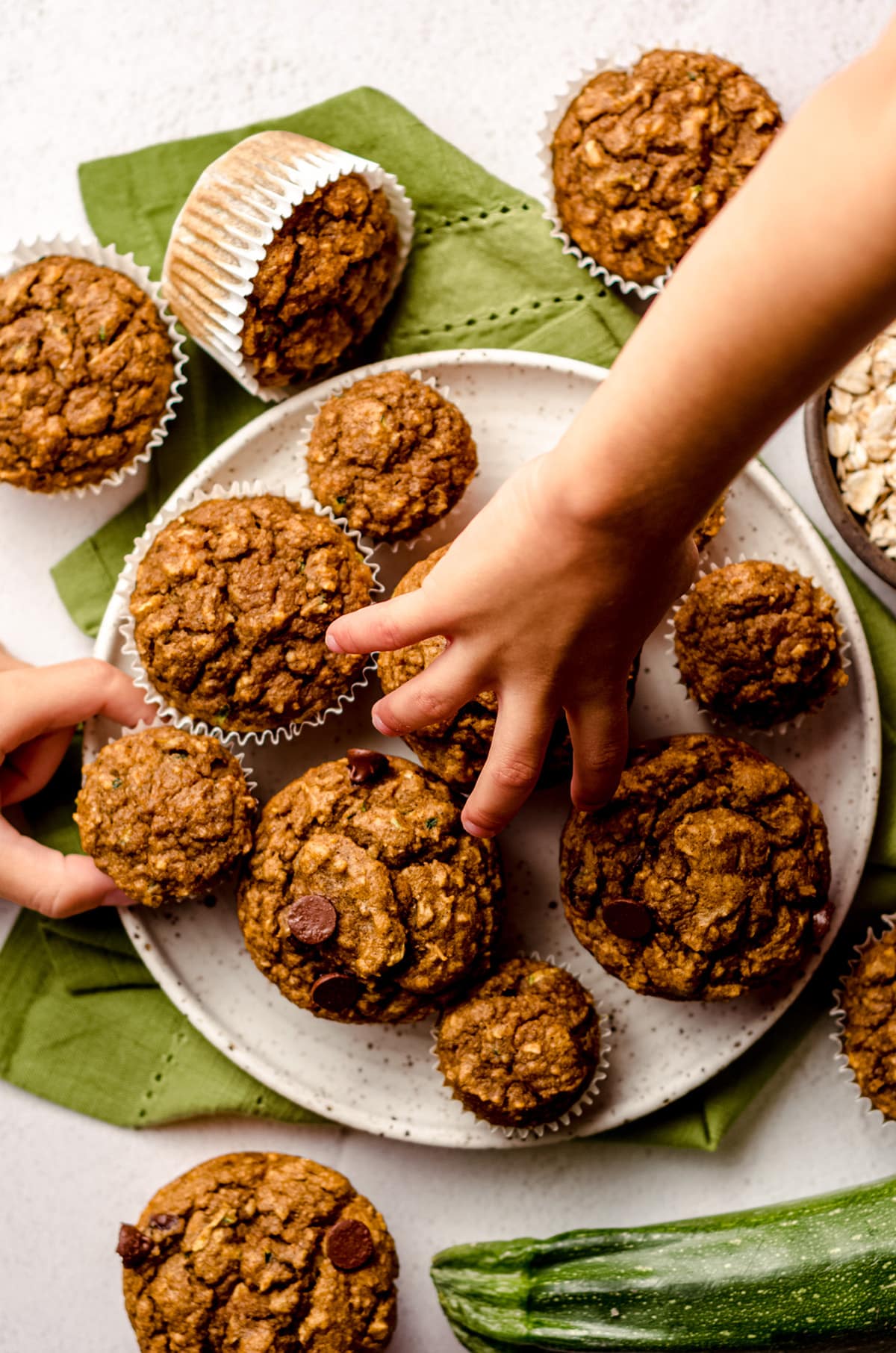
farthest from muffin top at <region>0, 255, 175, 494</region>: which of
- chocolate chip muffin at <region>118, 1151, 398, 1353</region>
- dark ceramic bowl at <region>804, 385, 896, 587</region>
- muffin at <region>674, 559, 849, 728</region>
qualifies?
chocolate chip muffin at <region>118, 1151, 398, 1353</region>

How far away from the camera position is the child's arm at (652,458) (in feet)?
3.99

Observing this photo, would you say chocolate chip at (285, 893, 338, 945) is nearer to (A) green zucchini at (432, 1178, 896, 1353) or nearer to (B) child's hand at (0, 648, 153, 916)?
(B) child's hand at (0, 648, 153, 916)

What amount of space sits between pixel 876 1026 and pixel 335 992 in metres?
1.08

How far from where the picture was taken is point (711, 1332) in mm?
2324

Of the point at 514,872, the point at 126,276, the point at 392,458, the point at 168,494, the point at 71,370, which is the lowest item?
the point at 514,872

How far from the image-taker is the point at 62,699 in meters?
2.43

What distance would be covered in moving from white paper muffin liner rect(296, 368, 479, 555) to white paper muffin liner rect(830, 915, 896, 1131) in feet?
4.20

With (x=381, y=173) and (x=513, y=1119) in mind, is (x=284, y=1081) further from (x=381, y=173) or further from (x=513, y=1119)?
(x=381, y=173)

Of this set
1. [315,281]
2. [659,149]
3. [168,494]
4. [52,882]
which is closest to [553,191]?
[659,149]

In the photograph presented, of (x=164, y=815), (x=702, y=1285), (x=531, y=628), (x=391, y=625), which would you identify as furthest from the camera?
(x=702, y=1285)

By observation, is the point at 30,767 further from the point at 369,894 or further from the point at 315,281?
the point at 315,281

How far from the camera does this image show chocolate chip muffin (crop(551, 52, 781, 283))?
2340 mm

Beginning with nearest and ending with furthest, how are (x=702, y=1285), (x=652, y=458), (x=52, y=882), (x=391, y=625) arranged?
(x=652, y=458) < (x=391, y=625) < (x=702, y=1285) < (x=52, y=882)

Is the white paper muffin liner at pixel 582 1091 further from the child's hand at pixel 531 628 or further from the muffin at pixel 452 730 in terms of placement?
the child's hand at pixel 531 628
